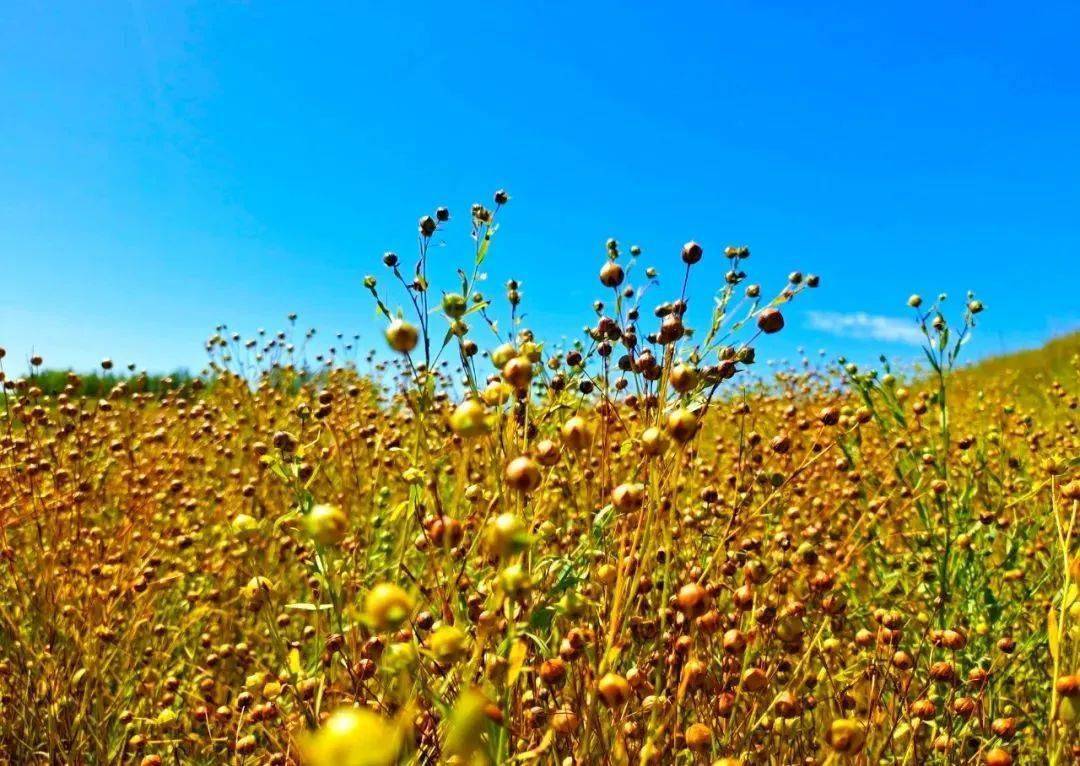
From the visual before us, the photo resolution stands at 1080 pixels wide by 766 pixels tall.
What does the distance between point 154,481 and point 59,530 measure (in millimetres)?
720

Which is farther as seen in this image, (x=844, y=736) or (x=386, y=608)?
(x=844, y=736)

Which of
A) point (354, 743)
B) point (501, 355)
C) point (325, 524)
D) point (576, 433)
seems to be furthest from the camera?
point (501, 355)

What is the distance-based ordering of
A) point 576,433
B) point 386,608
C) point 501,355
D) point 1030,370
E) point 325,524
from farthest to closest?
point 1030,370 < point 501,355 < point 576,433 < point 325,524 < point 386,608

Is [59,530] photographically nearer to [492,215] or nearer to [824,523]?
[492,215]

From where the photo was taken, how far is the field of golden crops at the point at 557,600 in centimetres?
96

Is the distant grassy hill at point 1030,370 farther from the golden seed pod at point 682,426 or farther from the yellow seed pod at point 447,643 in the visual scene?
the yellow seed pod at point 447,643

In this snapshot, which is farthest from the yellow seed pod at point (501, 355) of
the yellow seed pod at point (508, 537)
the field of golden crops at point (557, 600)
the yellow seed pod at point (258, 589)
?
the yellow seed pod at point (258, 589)

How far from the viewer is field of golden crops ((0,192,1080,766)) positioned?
0.96 meters

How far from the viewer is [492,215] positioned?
1709mm

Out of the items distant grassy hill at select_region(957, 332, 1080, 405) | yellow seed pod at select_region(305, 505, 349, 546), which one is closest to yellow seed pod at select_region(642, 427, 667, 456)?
yellow seed pod at select_region(305, 505, 349, 546)

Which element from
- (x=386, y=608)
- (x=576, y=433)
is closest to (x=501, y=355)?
(x=576, y=433)

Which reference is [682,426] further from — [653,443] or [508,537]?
[508,537]

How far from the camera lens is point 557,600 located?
3.99ft

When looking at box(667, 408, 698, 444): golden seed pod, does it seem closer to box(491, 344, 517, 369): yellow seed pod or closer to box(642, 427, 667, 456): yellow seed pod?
box(642, 427, 667, 456): yellow seed pod
